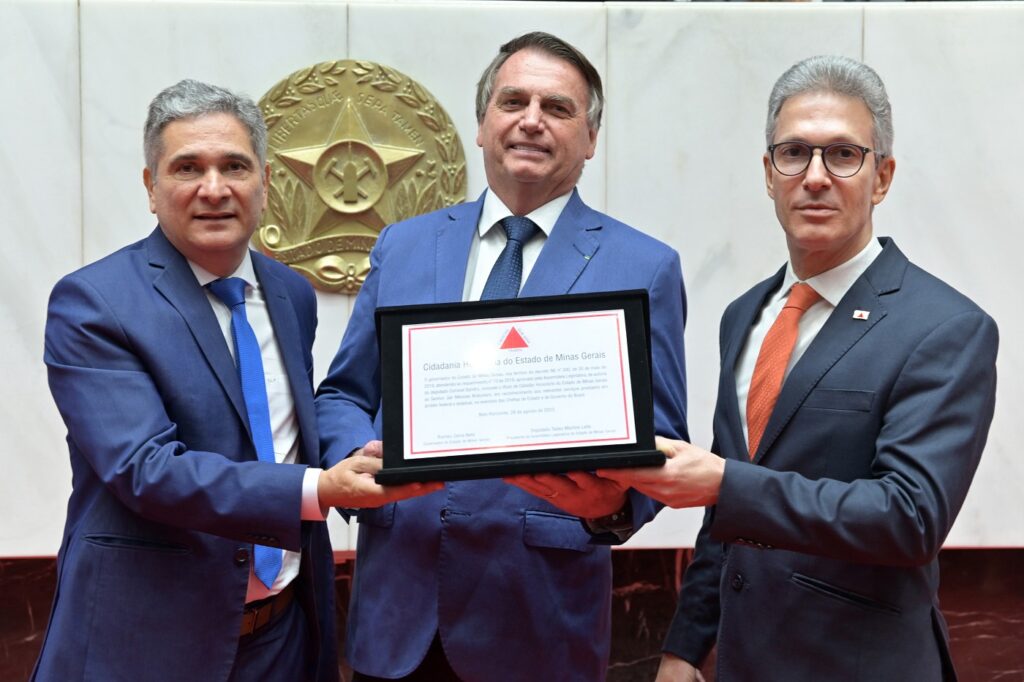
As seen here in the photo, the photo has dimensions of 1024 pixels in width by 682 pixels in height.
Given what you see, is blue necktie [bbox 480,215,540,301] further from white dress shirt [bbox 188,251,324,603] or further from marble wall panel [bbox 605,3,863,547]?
marble wall panel [bbox 605,3,863,547]

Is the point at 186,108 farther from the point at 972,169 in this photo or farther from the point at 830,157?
the point at 972,169

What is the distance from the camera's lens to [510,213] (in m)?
2.62

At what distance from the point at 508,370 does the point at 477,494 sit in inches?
18.6

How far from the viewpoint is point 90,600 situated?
228 cm

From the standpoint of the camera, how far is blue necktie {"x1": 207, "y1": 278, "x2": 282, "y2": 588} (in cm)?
244

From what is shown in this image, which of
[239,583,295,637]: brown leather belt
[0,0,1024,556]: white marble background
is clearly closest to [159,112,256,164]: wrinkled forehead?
[239,583,295,637]: brown leather belt

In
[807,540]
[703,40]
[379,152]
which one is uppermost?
[703,40]

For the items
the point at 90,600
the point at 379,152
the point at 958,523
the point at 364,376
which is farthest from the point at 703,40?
the point at 90,600

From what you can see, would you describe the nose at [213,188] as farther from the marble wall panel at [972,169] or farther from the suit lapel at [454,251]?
the marble wall panel at [972,169]

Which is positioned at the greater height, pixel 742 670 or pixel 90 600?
pixel 90 600

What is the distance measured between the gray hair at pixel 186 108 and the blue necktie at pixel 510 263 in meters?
0.61

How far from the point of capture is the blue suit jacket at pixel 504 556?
239cm

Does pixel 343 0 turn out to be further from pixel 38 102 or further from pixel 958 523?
pixel 958 523

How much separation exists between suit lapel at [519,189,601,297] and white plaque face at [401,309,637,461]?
389 millimetres
